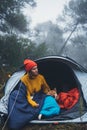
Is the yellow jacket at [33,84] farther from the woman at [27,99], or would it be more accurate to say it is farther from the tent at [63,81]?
the tent at [63,81]

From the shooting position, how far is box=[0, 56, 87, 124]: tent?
5574 millimetres

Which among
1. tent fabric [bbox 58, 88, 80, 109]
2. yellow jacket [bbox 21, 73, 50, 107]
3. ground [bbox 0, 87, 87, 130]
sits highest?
yellow jacket [bbox 21, 73, 50, 107]

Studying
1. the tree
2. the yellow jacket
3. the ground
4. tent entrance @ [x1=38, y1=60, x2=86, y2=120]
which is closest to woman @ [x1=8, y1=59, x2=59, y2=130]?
the yellow jacket

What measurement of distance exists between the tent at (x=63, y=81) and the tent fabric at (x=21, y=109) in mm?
143

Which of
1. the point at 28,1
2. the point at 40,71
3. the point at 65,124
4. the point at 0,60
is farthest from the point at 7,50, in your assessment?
the point at 65,124

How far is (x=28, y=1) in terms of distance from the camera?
17516 mm

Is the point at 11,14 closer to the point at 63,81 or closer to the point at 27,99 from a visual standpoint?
the point at 63,81

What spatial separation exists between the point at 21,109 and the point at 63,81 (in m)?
2.32

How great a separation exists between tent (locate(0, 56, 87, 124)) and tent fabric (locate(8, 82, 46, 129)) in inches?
5.6

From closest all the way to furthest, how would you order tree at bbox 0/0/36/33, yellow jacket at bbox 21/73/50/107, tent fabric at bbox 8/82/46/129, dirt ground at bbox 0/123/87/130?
dirt ground at bbox 0/123/87/130
tent fabric at bbox 8/82/46/129
yellow jacket at bbox 21/73/50/107
tree at bbox 0/0/36/33

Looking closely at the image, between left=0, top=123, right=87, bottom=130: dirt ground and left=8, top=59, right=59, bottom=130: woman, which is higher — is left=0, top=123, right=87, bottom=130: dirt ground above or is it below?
below

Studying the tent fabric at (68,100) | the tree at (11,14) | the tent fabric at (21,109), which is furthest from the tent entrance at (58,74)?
the tree at (11,14)

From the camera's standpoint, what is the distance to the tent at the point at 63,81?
557 centimetres

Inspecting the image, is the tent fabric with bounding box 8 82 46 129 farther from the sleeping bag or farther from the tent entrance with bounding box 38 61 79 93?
the tent entrance with bounding box 38 61 79 93
